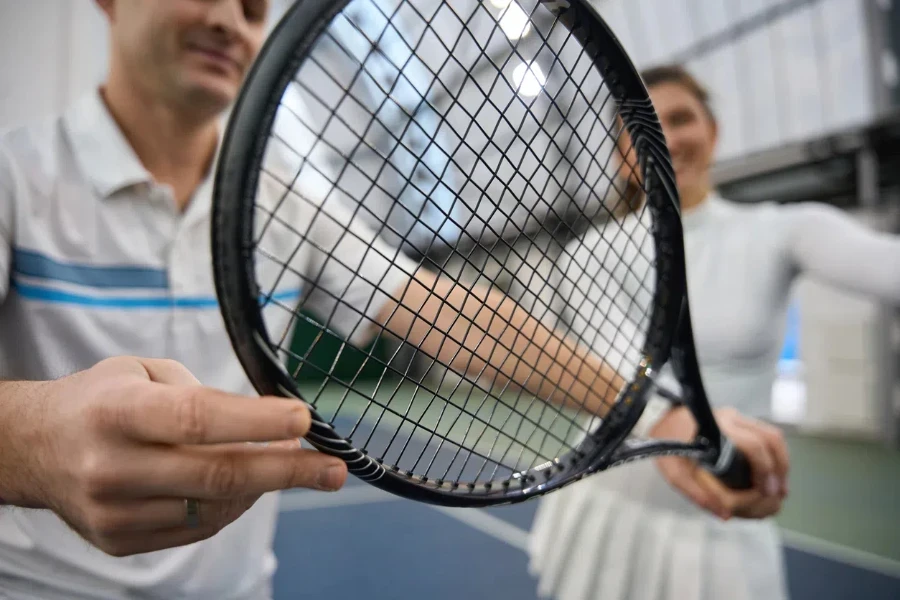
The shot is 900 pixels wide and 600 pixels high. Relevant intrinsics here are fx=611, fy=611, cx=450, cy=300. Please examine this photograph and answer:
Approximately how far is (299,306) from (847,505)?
2.50 meters

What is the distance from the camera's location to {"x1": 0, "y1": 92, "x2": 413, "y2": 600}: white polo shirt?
15.3 inches

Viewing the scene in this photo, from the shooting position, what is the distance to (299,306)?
1.28ft

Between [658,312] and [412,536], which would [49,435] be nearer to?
[658,312]

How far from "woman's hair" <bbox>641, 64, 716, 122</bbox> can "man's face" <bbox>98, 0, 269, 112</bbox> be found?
473 mm

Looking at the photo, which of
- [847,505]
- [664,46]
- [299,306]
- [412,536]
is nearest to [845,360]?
[847,505]

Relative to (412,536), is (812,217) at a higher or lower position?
higher

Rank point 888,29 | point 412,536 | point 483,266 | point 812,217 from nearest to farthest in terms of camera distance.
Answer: point 483,266 < point 812,217 < point 412,536 < point 888,29

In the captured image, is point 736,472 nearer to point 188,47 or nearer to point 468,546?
point 188,47

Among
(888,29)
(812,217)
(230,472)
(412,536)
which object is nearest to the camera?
(230,472)

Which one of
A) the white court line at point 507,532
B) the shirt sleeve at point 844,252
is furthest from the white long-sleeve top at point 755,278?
the white court line at point 507,532

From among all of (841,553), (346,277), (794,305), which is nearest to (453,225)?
(346,277)

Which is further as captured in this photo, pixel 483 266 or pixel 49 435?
Answer: pixel 483 266

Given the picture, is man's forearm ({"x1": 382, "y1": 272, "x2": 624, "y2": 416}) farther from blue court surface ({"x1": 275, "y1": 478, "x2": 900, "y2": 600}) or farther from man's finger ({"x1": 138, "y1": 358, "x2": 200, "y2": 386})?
blue court surface ({"x1": 275, "y1": 478, "x2": 900, "y2": 600})

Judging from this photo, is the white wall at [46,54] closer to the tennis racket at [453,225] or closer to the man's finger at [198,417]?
the tennis racket at [453,225]
